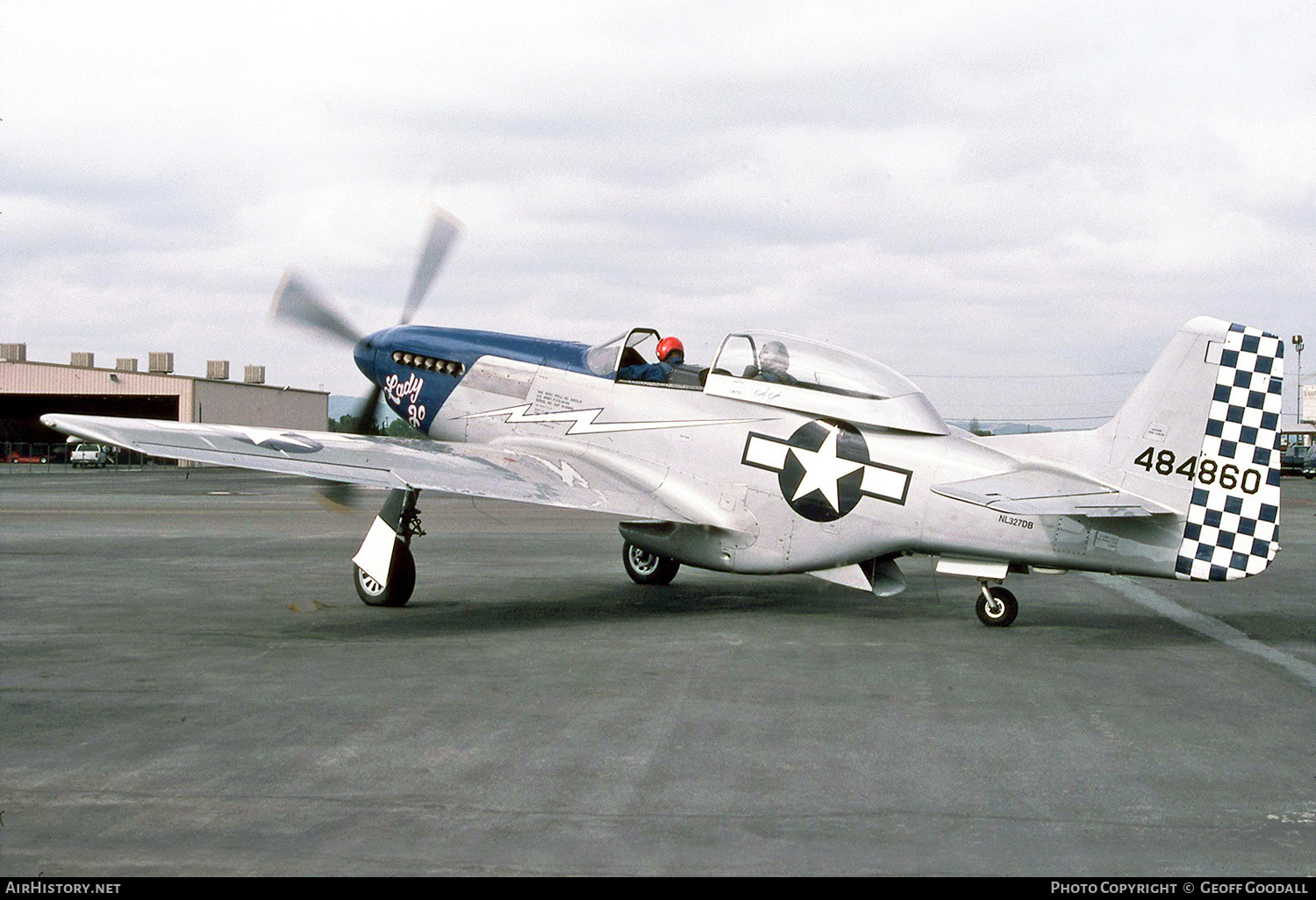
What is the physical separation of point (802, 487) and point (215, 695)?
567 centimetres

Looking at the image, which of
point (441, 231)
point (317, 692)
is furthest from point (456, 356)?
point (317, 692)

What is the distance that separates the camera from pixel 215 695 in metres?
7.51

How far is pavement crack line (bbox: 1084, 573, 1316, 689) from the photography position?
9102mm

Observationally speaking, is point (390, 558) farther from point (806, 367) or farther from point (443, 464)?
point (806, 367)

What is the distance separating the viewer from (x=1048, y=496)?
9.91m

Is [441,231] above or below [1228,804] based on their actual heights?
above

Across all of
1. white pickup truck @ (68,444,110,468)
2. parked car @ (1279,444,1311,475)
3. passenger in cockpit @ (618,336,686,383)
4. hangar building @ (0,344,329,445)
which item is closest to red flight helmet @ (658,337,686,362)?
passenger in cockpit @ (618,336,686,383)

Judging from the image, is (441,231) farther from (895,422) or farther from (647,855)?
(647,855)

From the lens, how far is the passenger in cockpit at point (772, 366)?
1152 cm

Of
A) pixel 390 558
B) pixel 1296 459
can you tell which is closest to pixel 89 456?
pixel 390 558

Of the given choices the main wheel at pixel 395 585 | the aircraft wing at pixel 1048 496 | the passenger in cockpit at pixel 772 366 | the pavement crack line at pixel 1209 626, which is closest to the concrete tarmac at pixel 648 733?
the pavement crack line at pixel 1209 626

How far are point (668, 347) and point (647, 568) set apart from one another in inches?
117

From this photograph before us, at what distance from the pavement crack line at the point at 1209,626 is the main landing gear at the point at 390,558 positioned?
7676mm

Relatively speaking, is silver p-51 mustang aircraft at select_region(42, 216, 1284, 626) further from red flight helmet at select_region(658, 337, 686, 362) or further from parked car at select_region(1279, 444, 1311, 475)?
parked car at select_region(1279, 444, 1311, 475)
